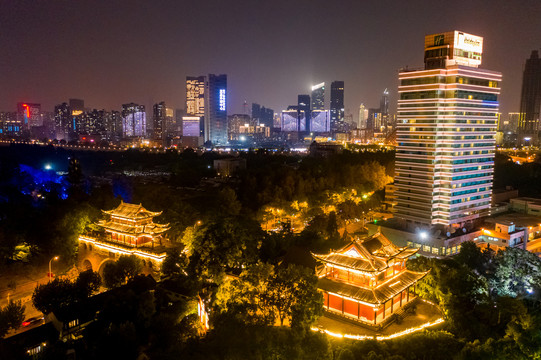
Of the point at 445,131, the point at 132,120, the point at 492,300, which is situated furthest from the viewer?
the point at 132,120

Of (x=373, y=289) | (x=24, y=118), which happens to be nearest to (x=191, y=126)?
(x=24, y=118)

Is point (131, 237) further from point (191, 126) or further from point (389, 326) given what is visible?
point (191, 126)

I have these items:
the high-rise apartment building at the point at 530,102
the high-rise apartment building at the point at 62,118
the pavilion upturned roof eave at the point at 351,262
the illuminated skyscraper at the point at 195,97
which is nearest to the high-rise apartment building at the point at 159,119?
the illuminated skyscraper at the point at 195,97

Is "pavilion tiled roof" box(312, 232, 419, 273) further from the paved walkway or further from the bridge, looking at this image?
the bridge

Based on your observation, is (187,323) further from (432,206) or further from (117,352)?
(432,206)

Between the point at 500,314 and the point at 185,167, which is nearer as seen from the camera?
the point at 500,314

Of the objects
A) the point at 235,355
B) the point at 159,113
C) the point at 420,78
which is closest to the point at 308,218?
the point at 420,78

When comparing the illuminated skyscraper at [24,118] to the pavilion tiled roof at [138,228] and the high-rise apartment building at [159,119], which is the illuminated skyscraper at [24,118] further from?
the pavilion tiled roof at [138,228]
